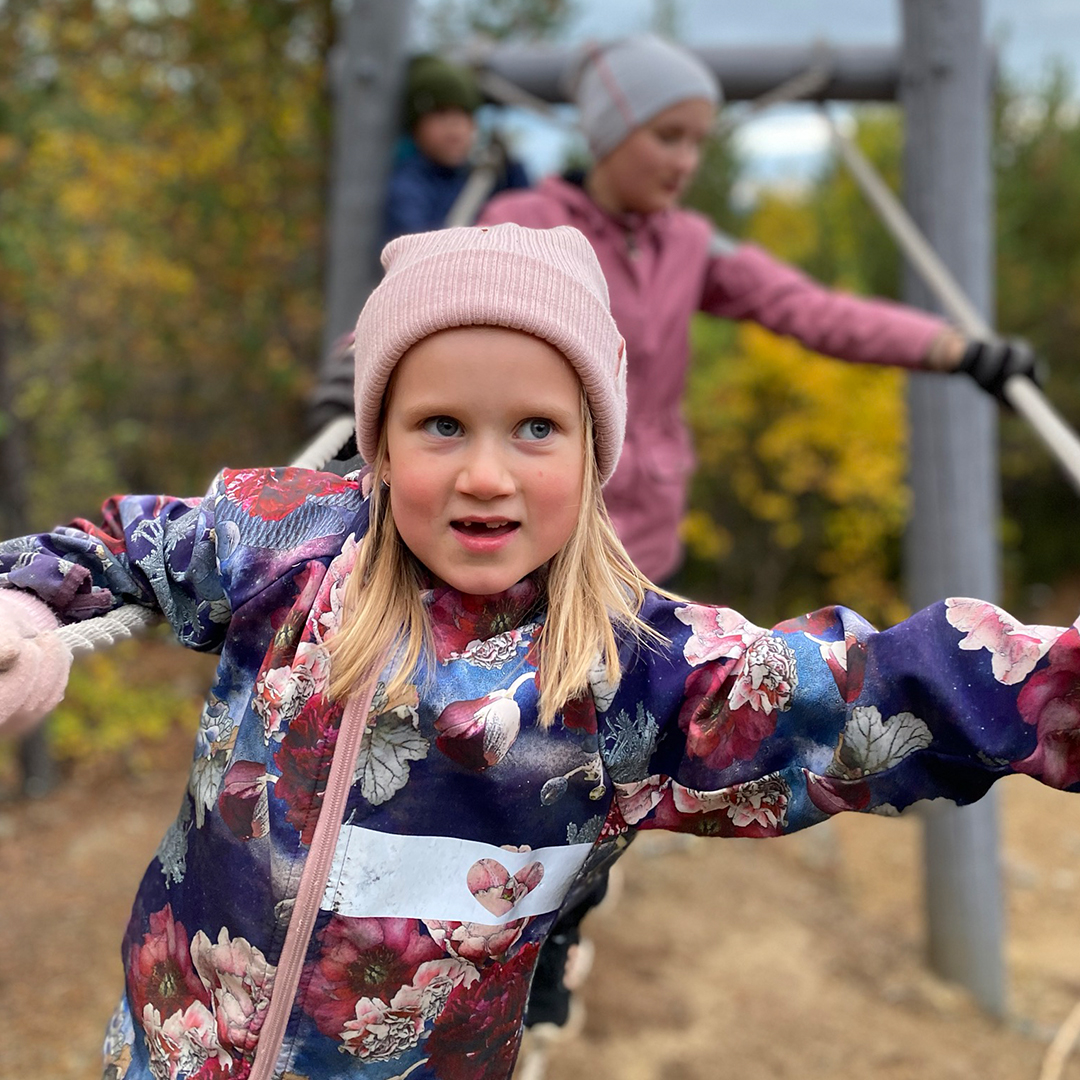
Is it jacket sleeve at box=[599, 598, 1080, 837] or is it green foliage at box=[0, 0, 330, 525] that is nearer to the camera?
jacket sleeve at box=[599, 598, 1080, 837]

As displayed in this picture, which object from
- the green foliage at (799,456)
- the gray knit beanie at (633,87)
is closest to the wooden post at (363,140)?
the gray knit beanie at (633,87)

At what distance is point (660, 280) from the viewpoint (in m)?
1.87

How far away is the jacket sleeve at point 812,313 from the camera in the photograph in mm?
1868

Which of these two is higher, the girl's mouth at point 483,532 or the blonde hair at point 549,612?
the girl's mouth at point 483,532

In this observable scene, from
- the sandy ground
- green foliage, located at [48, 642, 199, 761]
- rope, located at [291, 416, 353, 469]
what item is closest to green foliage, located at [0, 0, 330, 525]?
green foliage, located at [48, 642, 199, 761]

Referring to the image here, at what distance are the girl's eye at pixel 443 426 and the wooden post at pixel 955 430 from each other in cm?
212

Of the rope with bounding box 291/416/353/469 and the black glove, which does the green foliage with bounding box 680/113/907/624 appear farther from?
the rope with bounding box 291/416/353/469

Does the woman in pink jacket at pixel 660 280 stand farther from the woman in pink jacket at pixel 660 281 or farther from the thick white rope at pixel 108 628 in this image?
the thick white rope at pixel 108 628

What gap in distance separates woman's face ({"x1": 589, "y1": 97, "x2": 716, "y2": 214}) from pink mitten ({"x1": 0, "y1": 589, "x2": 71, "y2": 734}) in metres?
1.26

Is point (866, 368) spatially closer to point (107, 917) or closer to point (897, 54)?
point (897, 54)

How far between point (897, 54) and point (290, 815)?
251 centimetres

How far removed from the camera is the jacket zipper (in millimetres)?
839

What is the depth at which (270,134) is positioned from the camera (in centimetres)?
380

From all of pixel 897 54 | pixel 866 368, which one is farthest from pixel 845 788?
pixel 866 368
